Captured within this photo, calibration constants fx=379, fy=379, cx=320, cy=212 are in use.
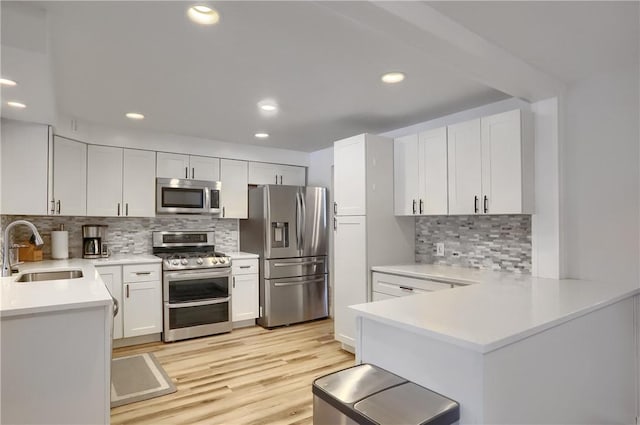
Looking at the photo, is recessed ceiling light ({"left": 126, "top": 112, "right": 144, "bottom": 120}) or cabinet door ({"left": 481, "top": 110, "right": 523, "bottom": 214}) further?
recessed ceiling light ({"left": 126, "top": 112, "right": 144, "bottom": 120})

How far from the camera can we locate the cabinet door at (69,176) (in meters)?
3.52

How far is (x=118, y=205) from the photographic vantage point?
404 centimetres

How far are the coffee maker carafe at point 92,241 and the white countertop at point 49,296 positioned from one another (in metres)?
1.50

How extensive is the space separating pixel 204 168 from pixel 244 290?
1534 millimetres

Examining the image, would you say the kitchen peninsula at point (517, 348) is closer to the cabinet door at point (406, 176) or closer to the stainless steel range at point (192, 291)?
the cabinet door at point (406, 176)

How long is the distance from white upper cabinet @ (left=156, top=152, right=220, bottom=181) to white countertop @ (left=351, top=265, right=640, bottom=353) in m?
3.27

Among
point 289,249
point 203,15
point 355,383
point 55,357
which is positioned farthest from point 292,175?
point 355,383

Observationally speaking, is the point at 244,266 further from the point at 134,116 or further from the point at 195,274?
the point at 134,116

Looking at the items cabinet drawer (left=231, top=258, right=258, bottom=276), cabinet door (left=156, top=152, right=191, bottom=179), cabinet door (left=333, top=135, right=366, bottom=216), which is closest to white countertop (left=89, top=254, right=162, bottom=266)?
cabinet drawer (left=231, top=258, right=258, bottom=276)

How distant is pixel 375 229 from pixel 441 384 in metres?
2.16

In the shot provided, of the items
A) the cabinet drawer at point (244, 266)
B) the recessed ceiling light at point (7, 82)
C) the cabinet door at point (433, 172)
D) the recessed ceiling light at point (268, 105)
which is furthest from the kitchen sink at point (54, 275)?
the cabinet door at point (433, 172)

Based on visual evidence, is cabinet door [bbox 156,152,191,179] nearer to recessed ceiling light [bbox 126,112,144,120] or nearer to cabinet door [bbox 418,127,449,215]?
recessed ceiling light [bbox 126,112,144,120]

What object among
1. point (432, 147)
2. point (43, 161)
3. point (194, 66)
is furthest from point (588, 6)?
point (43, 161)

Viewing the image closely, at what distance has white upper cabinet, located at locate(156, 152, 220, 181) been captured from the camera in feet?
14.1
